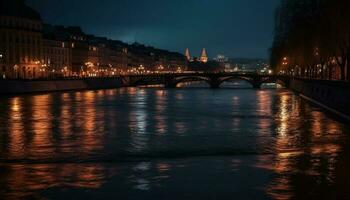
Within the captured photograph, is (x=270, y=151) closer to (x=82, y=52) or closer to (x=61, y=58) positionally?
(x=61, y=58)

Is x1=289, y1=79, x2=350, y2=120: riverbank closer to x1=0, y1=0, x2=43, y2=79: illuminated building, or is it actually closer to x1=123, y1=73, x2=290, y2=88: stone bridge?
x1=123, y1=73, x2=290, y2=88: stone bridge

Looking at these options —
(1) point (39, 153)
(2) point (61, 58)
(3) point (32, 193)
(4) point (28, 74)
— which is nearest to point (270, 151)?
(1) point (39, 153)

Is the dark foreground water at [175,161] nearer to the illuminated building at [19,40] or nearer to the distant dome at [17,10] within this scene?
the illuminated building at [19,40]

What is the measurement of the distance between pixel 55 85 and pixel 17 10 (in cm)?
2819

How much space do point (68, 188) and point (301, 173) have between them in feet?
24.1

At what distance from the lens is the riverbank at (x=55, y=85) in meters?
92.0

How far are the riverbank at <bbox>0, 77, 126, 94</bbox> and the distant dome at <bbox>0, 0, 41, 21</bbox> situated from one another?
20.1 m

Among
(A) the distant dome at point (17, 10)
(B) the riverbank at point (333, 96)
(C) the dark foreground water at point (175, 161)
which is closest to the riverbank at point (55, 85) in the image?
(A) the distant dome at point (17, 10)

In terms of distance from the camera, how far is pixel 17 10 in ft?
426

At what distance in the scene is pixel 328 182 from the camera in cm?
1820

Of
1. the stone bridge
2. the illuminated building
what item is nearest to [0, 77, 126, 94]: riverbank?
the stone bridge

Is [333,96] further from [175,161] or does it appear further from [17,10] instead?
[17,10]

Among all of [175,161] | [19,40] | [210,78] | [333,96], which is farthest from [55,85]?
[175,161]

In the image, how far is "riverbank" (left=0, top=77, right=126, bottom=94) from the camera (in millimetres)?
92000
